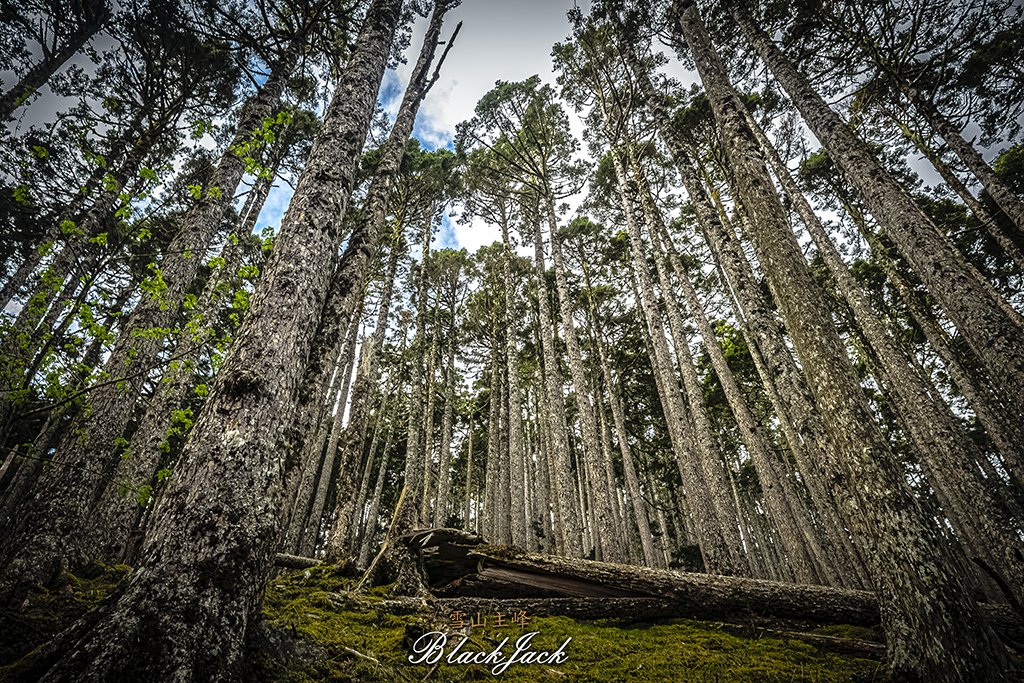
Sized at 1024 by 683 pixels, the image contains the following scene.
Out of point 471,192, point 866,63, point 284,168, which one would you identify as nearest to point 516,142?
point 471,192

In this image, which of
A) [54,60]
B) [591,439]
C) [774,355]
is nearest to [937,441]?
[774,355]

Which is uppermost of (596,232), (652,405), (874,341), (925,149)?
(596,232)

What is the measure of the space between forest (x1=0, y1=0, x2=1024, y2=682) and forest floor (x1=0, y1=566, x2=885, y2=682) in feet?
0.21

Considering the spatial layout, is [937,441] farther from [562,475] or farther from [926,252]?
[562,475]

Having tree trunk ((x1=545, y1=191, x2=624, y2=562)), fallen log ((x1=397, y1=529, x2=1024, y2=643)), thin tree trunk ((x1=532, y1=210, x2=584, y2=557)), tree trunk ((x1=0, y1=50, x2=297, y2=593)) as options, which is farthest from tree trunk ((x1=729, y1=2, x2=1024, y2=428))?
tree trunk ((x1=0, y1=50, x2=297, y2=593))

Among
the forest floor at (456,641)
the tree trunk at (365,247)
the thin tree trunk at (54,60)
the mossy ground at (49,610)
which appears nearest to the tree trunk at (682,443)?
the forest floor at (456,641)

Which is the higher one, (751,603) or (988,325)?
(988,325)

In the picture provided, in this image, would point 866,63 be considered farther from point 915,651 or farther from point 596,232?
point 915,651

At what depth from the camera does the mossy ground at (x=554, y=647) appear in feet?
9.00

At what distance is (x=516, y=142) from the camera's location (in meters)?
14.3

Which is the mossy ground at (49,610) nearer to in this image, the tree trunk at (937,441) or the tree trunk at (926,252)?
the tree trunk at (926,252)

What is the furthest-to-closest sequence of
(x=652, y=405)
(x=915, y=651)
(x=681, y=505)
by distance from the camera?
(x=681, y=505), (x=652, y=405), (x=915, y=651)

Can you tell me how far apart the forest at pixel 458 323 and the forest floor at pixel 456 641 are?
0.06m

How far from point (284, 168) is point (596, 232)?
1251 cm
